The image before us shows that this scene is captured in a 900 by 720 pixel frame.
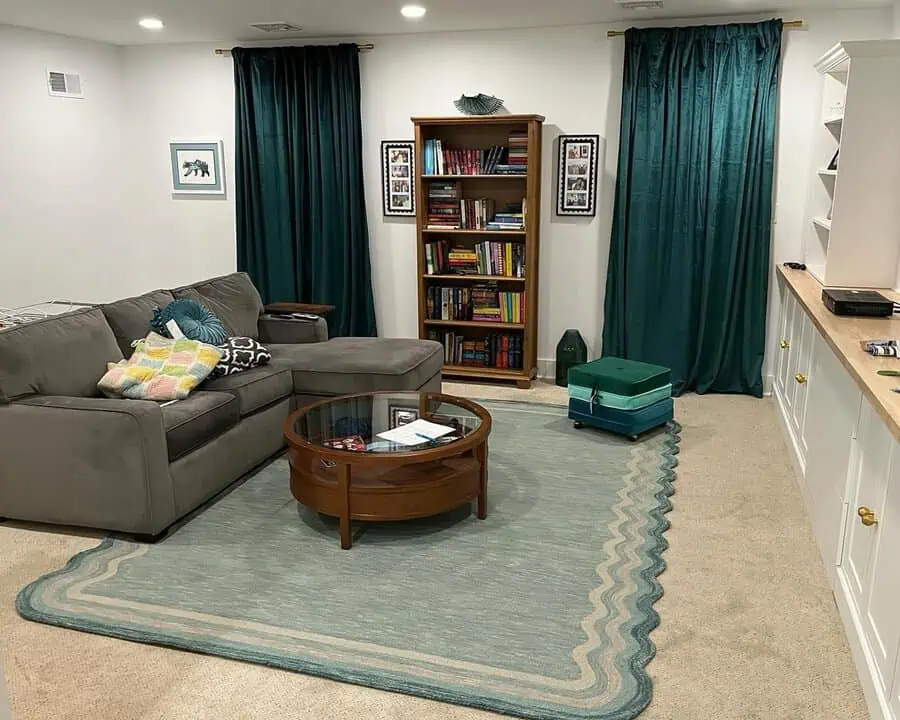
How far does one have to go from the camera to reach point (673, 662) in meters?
2.42

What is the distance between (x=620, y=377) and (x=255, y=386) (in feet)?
6.31

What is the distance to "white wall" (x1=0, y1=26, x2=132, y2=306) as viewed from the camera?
5.25 metres

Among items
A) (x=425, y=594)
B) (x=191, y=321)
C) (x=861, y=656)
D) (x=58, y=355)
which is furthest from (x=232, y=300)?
(x=861, y=656)

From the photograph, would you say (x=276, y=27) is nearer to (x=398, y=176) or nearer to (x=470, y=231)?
(x=398, y=176)

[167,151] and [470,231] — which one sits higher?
[167,151]

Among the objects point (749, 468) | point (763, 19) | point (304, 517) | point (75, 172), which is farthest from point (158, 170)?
point (749, 468)

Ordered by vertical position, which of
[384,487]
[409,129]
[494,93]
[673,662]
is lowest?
[673,662]

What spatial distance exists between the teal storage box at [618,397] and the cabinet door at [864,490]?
1.68m

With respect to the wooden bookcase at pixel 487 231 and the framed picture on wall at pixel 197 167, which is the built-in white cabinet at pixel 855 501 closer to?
the wooden bookcase at pixel 487 231

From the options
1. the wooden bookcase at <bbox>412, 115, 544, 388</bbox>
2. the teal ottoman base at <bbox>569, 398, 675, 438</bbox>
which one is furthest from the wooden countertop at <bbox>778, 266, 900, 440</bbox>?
the wooden bookcase at <bbox>412, 115, 544, 388</bbox>

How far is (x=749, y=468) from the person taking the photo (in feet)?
13.2

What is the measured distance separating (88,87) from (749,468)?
5215 mm

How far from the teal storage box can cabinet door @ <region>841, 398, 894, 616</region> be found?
1.68 metres

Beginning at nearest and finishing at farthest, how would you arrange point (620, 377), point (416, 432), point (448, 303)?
point (416, 432) < point (620, 377) < point (448, 303)
